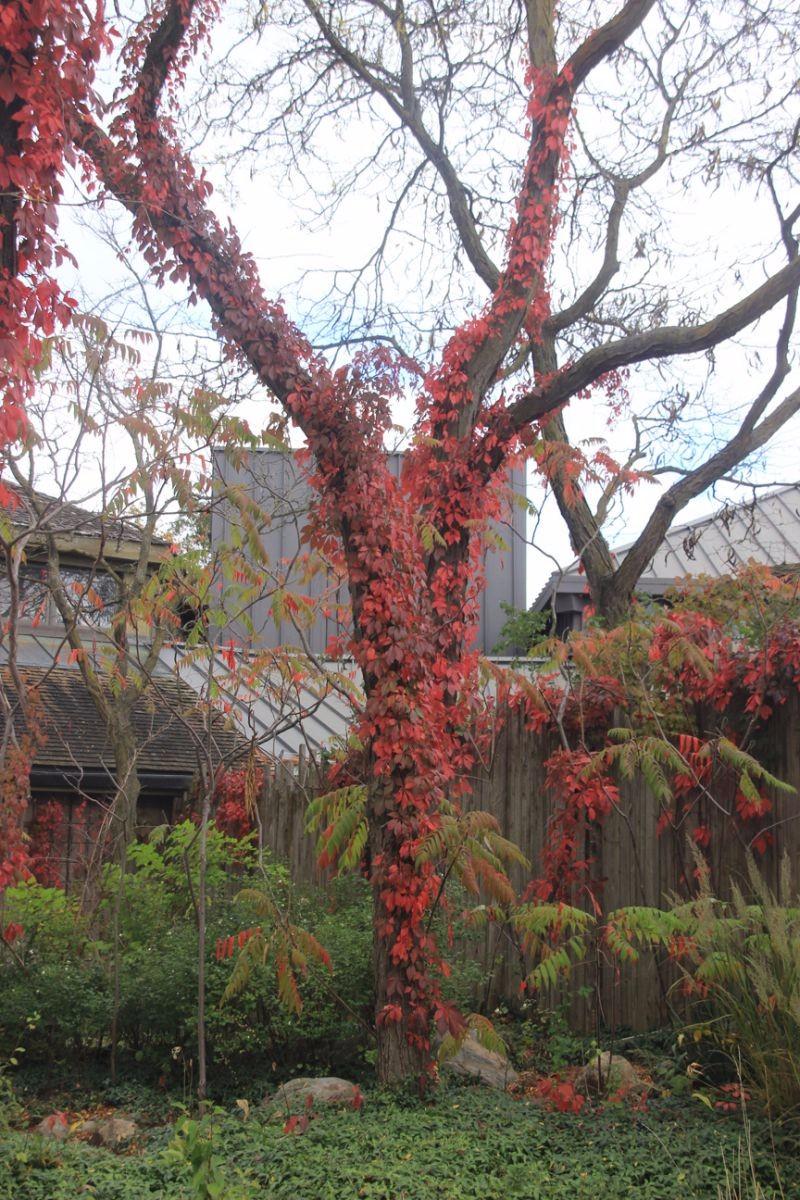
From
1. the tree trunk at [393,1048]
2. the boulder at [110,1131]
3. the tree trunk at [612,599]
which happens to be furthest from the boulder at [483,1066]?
the tree trunk at [612,599]

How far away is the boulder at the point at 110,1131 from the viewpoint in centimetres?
583

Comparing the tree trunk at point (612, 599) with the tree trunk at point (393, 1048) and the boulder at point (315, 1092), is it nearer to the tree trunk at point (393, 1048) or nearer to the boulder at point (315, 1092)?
the tree trunk at point (393, 1048)

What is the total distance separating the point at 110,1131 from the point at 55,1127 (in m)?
0.45

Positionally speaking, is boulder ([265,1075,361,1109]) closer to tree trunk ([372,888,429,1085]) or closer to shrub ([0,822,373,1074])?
tree trunk ([372,888,429,1085])

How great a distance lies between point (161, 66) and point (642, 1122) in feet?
23.2

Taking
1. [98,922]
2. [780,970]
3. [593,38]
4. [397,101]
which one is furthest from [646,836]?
[397,101]

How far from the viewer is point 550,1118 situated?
5.61 metres

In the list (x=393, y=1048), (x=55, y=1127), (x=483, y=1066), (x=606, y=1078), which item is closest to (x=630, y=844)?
(x=483, y=1066)

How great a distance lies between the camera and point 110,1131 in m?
5.91

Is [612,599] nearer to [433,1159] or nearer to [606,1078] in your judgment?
[606,1078]

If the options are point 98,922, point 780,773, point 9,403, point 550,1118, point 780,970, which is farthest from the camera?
point 98,922

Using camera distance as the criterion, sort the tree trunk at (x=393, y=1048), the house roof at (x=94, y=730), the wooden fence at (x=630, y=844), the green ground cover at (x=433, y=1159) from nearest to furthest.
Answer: the green ground cover at (x=433, y=1159) < the tree trunk at (x=393, y=1048) < the wooden fence at (x=630, y=844) < the house roof at (x=94, y=730)

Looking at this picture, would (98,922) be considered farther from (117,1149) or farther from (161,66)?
(161,66)

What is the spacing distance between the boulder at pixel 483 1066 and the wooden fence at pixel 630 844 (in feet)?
2.06
